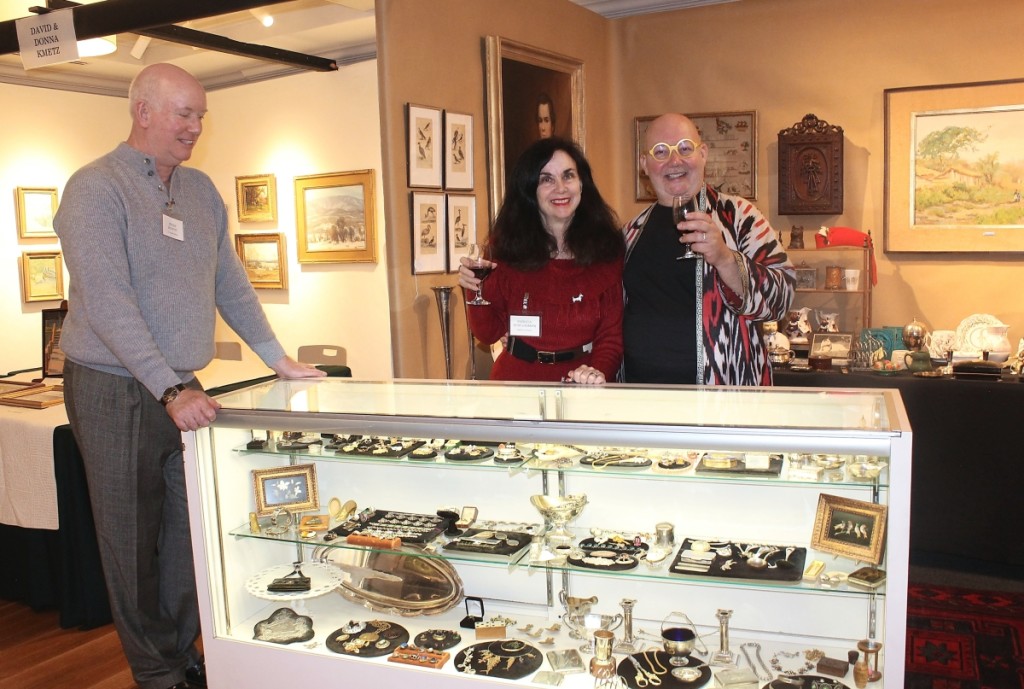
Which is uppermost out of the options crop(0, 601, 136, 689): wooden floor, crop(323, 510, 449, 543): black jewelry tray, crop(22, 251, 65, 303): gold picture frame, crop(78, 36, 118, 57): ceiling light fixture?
crop(78, 36, 118, 57): ceiling light fixture

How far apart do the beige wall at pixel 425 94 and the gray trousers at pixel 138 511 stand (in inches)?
70.7

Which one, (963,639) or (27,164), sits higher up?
(27,164)

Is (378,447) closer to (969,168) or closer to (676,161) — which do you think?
(676,161)

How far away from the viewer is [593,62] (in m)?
6.66

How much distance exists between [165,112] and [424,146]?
2.07 m

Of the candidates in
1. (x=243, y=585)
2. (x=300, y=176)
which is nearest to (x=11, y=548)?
(x=243, y=585)

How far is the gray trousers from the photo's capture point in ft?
9.21

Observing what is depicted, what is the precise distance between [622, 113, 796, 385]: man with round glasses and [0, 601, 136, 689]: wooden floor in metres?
2.43

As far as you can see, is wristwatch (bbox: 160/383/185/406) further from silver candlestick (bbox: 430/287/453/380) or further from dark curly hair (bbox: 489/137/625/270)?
silver candlestick (bbox: 430/287/453/380)

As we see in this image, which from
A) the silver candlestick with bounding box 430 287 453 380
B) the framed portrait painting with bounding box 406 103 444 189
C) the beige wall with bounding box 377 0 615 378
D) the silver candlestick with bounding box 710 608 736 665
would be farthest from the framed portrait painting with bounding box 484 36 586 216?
the silver candlestick with bounding box 710 608 736 665

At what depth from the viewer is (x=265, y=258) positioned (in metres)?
8.57

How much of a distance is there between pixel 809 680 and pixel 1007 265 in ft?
15.7

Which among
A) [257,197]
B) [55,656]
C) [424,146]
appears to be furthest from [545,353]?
[257,197]

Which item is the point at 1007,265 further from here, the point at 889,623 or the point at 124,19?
the point at 124,19
